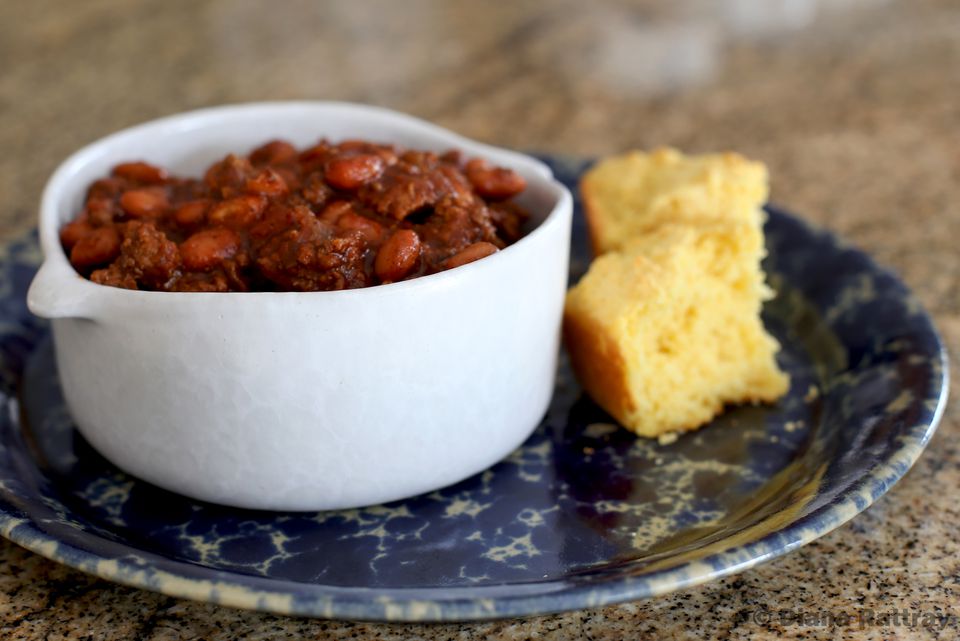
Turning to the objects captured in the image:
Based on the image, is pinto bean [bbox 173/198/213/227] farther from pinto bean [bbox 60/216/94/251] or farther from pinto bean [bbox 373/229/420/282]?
pinto bean [bbox 373/229/420/282]

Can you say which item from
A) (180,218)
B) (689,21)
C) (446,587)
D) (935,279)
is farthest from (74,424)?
(689,21)

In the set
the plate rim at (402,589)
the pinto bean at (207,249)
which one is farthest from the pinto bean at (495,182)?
the plate rim at (402,589)

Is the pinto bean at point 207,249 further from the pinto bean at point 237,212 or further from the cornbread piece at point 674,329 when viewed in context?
the cornbread piece at point 674,329

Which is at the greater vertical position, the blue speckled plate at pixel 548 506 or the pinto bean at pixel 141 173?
the pinto bean at pixel 141 173

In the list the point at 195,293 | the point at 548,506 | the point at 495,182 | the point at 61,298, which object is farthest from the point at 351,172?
the point at 548,506

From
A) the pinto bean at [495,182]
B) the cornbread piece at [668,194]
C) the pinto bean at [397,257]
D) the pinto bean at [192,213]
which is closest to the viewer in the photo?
the pinto bean at [397,257]

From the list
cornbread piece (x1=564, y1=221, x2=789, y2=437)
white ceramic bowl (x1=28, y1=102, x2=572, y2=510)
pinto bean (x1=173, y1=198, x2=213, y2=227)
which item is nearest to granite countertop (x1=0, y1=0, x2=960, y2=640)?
white ceramic bowl (x1=28, y1=102, x2=572, y2=510)
